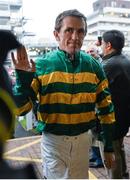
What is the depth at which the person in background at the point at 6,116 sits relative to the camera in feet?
1.63

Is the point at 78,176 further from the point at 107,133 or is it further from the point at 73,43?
the point at 73,43

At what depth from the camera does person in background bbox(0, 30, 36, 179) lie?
0.50 m

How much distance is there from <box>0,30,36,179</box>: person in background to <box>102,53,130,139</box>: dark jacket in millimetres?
2666

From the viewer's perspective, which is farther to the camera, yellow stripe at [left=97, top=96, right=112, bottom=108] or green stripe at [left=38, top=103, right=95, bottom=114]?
yellow stripe at [left=97, top=96, right=112, bottom=108]

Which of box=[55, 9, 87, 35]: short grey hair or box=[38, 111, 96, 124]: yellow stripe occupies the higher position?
box=[55, 9, 87, 35]: short grey hair

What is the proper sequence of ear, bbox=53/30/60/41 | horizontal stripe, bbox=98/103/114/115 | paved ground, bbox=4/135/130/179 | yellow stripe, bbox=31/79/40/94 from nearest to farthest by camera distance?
yellow stripe, bbox=31/79/40/94, ear, bbox=53/30/60/41, horizontal stripe, bbox=98/103/114/115, paved ground, bbox=4/135/130/179

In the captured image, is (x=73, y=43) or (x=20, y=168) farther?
(x=73, y=43)

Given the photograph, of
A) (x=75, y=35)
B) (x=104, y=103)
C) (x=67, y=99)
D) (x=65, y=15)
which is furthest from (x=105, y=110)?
(x=65, y=15)

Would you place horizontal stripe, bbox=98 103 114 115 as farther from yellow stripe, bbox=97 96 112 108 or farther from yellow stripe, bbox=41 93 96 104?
yellow stripe, bbox=41 93 96 104

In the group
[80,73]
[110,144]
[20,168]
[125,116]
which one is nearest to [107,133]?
[110,144]

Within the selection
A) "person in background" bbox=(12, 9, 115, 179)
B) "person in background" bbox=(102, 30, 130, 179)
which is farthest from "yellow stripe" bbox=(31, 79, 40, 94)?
"person in background" bbox=(102, 30, 130, 179)

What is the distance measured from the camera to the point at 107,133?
213cm

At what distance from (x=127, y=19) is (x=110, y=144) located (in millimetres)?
8996

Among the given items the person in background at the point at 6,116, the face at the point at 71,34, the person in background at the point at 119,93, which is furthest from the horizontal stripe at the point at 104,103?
the person in background at the point at 6,116
